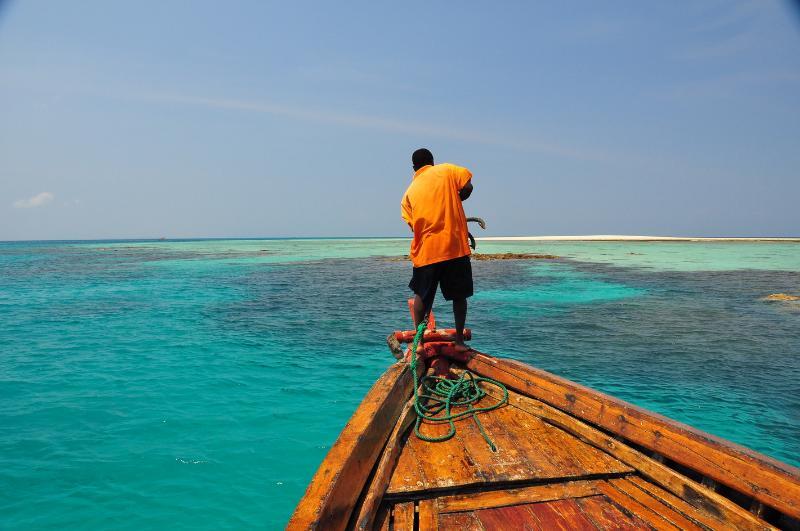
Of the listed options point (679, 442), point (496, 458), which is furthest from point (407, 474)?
point (679, 442)

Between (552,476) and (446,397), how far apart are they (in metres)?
1.29

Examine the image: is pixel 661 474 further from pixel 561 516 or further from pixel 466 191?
pixel 466 191

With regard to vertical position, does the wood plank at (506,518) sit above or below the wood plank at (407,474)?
below

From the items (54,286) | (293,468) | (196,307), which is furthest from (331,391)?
(54,286)

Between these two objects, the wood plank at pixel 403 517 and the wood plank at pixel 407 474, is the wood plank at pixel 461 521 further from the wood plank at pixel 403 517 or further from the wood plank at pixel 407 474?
the wood plank at pixel 407 474

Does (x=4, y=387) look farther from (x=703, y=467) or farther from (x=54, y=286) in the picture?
(x=54, y=286)

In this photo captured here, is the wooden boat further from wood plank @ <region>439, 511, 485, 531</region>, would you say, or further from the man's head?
the man's head

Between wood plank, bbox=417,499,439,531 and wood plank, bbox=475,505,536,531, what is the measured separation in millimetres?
232

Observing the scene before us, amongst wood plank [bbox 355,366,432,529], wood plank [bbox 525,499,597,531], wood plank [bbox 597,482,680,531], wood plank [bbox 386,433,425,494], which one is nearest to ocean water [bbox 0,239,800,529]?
wood plank [bbox 355,366,432,529]

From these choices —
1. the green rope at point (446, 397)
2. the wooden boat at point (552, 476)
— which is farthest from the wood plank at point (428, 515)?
the green rope at point (446, 397)

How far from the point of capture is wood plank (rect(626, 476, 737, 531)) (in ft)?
7.77

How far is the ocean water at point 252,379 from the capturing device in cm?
454

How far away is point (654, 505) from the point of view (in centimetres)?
255

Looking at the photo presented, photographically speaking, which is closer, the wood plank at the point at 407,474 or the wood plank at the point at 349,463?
the wood plank at the point at 349,463
